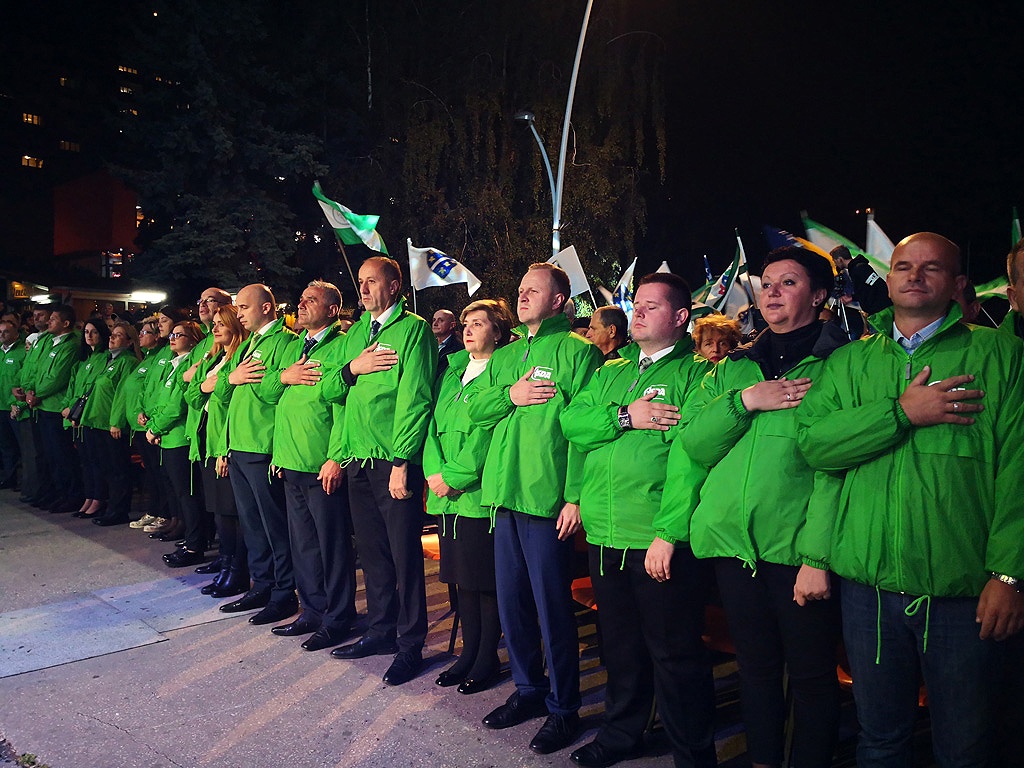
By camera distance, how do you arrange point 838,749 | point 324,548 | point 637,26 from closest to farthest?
point 838,749, point 324,548, point 637,26

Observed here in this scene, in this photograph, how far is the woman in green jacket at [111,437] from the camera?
9312 millimetres

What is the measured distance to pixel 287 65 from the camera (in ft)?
78.7

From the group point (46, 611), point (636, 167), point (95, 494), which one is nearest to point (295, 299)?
point (636, 167)

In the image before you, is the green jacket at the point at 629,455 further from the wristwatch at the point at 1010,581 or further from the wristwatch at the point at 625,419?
the wristwatch at the point at 1010,581

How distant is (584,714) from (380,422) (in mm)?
2125

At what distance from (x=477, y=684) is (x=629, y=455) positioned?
1.86 meters

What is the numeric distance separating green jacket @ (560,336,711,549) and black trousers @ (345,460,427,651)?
159 cm

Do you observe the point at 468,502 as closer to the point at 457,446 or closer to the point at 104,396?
the point at 457,446

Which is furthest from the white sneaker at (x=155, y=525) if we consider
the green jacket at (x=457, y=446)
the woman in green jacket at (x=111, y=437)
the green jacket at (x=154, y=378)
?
the green jacket at (x=457, y=446)

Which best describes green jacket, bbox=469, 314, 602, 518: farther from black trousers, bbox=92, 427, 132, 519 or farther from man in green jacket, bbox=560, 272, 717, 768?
black trousers, bbox=92, 427, 132, 519

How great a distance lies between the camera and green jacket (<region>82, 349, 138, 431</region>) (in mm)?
9414

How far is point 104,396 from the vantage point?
30.9 ft

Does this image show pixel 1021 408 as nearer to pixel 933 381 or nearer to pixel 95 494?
pixel 933 381

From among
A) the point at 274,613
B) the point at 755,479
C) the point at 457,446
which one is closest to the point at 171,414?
the point at 274,613
